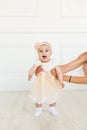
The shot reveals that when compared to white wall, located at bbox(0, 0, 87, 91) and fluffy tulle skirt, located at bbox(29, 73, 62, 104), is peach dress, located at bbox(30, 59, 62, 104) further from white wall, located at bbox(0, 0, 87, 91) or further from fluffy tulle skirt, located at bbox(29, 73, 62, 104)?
white wall, located at bbox(0, 0, 87, 91)

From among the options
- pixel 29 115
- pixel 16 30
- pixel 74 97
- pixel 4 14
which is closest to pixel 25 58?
pixel 16 30

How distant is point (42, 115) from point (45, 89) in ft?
0.71

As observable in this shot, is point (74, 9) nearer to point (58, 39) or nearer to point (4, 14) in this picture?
point (58, 39)

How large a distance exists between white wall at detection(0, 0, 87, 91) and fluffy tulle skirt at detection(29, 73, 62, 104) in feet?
3.43

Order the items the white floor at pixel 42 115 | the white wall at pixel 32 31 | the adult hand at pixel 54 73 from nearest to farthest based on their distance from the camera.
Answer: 1. the white floor at pixel 42 115
2. the adult hand at pixel 54 73
3. the white wall at pixel 32 31

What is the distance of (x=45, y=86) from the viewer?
75.5 inches

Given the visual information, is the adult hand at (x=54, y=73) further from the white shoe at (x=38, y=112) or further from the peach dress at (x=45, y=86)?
the white shoe at (x=38, y=112)

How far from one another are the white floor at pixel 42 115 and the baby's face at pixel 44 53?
1.36 ft

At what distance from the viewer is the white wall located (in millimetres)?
2910

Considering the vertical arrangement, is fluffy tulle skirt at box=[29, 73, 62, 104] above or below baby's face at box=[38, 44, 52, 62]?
below

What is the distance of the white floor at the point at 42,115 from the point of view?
5.76 ft

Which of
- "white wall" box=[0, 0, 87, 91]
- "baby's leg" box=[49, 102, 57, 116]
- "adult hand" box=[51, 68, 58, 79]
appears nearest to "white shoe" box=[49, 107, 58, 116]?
"baby's leg" box=[49, 102, 57, 116]

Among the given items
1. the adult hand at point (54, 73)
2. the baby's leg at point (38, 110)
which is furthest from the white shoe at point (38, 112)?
the adult hand at point (54, 73)

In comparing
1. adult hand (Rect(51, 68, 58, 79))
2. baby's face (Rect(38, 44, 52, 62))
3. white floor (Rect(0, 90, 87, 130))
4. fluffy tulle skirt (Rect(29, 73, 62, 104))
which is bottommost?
white floor (Rect(0, 90, 87, 130))
